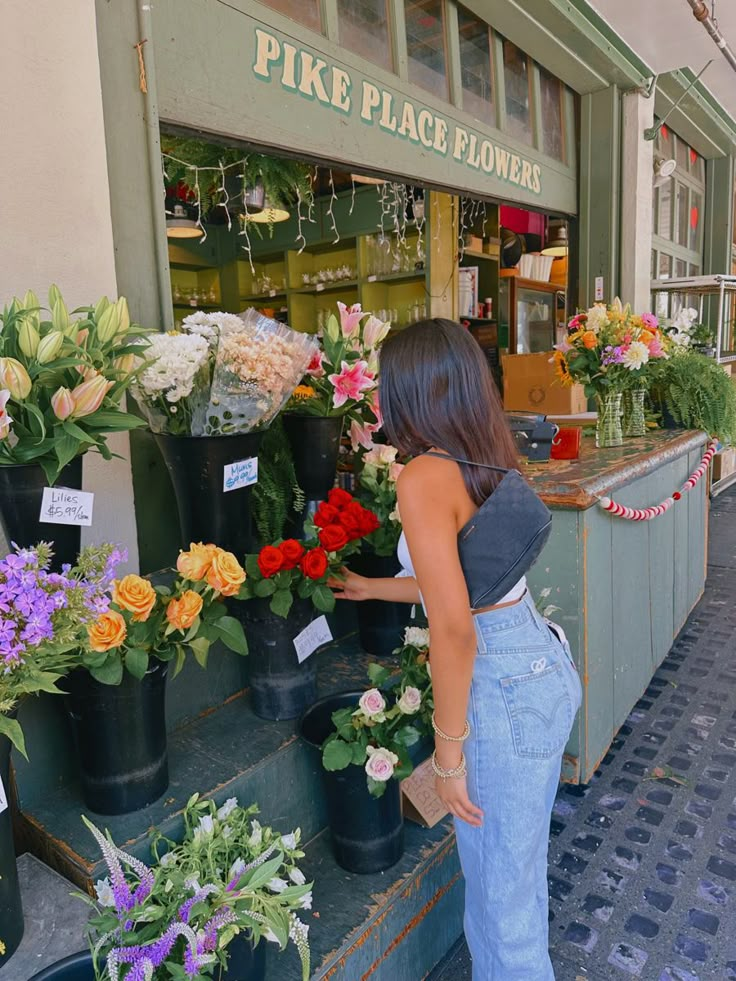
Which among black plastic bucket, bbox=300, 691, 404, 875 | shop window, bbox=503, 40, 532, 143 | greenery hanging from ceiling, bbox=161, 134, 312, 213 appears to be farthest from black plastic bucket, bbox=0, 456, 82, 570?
shop window, bbox=503, 40, 532, 143

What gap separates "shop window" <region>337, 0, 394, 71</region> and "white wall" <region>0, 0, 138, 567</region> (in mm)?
1141

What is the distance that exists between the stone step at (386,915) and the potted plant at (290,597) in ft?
1.27

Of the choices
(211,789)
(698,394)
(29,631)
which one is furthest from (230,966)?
(698,394)

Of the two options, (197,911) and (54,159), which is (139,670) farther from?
(54,159)

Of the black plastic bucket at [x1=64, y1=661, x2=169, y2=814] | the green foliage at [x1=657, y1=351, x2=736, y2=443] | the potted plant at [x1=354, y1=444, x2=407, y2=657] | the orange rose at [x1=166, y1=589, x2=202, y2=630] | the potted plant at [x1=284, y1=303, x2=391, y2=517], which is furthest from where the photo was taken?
the green foliage at [x1=657, y1=351, x2=736, y2=443]

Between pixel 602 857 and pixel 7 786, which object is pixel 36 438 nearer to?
pixel 7 786

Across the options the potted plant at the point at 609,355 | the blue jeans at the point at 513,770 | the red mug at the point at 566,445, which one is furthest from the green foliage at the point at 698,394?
the blue jeans at the point at 513,770

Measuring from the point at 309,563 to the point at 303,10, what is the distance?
6.00 feet

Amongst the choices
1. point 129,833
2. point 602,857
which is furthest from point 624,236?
point 129,833

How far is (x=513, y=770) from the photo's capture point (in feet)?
4.19

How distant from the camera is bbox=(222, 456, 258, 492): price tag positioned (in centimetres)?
155

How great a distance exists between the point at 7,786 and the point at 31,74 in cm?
139

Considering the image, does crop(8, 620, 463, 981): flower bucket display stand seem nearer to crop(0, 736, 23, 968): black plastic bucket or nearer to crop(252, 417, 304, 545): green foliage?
crop(0, 736, 23, 968): black plastic bucket

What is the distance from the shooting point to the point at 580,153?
4277mm
